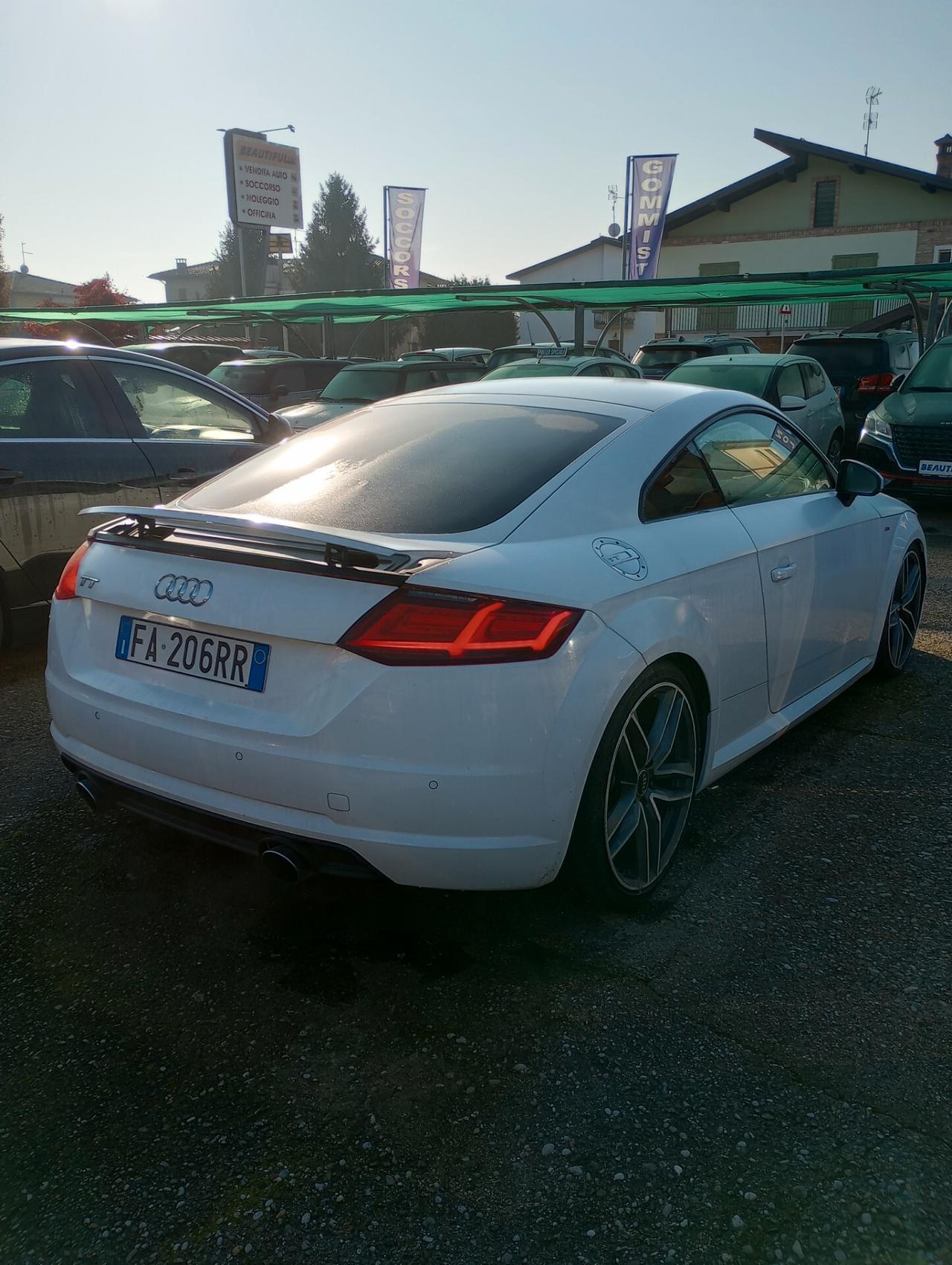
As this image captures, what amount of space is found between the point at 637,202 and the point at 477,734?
31.4m

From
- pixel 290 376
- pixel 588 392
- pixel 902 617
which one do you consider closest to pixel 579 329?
pixel 290 376

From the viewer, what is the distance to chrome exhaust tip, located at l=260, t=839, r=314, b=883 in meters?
2.63

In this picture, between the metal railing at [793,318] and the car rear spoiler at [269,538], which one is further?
the metal railing at [793,318]

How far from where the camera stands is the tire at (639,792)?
9.27 ft

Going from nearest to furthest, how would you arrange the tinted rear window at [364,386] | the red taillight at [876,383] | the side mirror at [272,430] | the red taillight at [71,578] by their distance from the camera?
the red taillight at [71,578] < the side mirror at [272,430] < the tinted rear window at [364,386] < the red taillight at [876,383]

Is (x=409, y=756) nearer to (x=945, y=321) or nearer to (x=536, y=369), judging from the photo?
(x=536, y=369)

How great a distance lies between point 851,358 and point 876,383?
1.57m

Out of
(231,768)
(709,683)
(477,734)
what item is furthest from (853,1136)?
(231,768)

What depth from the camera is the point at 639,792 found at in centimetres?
307

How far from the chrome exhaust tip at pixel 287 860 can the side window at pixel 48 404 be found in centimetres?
355

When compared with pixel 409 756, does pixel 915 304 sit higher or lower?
higher

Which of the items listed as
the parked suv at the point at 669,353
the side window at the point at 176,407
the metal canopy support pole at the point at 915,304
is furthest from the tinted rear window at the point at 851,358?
the side window at the point at 176,407

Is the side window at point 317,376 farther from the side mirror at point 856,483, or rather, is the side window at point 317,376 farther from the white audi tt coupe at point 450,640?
the white audi tt coupe at point 450,640

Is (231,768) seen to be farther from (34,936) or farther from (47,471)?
(47,471)
